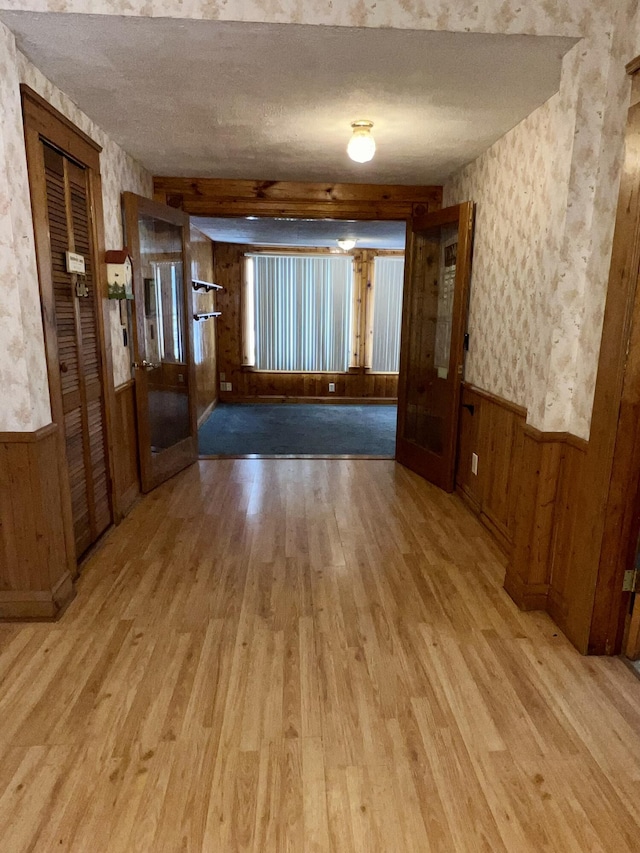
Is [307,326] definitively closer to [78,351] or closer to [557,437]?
[78,351]

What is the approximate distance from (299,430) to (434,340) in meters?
2.37

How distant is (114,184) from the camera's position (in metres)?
3.29

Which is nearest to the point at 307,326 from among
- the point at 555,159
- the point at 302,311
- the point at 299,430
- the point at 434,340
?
the point at 302,311

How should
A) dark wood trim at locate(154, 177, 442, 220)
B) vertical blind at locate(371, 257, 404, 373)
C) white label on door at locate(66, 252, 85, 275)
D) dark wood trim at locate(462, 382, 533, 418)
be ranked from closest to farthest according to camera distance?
white label on door at locate(66, 252, 85, 275) < dark wood trim at locate(462, 382, 533, 418) < dark wood trim at locate(154, 177, 442, 220) < vertical blind at locate(371, 257, 404, 373)

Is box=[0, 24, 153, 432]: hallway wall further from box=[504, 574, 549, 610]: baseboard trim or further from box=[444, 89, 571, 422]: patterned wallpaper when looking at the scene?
box=[504, 574, 549, 610]: baseboard trim

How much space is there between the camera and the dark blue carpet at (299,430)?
5.38 meters

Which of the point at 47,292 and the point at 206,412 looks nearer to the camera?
the point at 47,292

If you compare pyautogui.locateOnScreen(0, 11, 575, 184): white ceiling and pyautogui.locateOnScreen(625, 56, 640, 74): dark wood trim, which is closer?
pyautogui.locateOnScreen(625, 56, 640, 74): dark wood trim

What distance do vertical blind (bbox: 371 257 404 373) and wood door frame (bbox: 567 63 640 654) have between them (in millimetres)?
5951

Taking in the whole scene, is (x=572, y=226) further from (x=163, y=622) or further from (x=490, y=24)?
(x=163, y=622)

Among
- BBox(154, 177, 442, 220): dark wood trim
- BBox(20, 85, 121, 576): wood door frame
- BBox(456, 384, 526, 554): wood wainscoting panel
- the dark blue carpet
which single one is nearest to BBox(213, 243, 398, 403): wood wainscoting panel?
the dark blue carpet

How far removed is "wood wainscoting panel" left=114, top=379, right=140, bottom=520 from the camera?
3.41 metres

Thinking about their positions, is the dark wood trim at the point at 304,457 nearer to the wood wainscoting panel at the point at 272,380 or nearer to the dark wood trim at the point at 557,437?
the dark wood trim at the point at 557,437

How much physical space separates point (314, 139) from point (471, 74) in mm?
1127
